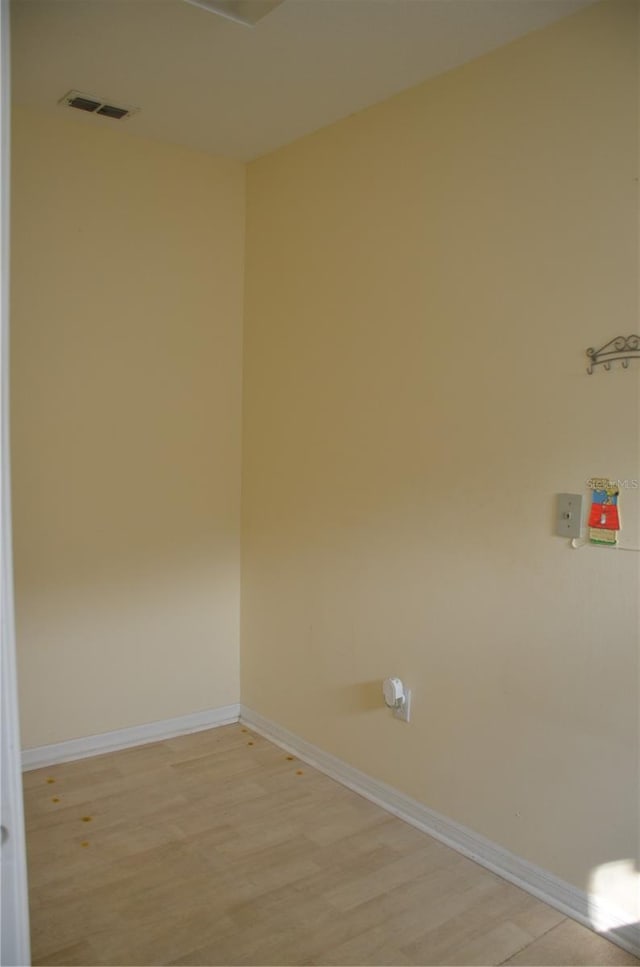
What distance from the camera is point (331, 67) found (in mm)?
2795

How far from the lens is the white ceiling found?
2.43 m

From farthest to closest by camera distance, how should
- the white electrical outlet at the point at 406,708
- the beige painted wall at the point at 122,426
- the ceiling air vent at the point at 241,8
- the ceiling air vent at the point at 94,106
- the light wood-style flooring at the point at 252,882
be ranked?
the beige painted wall at the point at 122,426, the ceiling air vent at the point at 94,106, the white electrical outlet at the point at 406,708, the ceiling air vent at the point at 241,8, the light wood-style flooring at the point at 252,882

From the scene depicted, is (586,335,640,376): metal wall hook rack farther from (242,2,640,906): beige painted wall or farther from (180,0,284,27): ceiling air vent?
(180,0,284,27): ceiling air vent

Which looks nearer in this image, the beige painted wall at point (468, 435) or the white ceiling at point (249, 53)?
the beige painted wall at point (468, 435)

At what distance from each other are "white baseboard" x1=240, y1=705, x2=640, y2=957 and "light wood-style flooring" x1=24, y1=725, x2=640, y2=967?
4 centimetres

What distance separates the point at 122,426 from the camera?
3.55 m

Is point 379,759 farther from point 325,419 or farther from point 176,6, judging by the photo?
point 176,6

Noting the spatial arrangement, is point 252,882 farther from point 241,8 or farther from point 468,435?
point 241,8

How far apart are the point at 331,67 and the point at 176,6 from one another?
0.61 metres

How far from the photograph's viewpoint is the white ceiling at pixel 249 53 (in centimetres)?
243

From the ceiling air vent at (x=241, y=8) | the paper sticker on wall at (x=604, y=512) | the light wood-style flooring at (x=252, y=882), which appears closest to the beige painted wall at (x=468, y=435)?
the paper sticker on wall at (x=604, y=512)

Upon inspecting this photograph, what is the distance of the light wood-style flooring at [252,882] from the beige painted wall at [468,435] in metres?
0.20

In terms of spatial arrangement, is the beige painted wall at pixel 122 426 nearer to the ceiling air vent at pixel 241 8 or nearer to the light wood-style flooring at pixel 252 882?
the light wood-style flooring at pixel 252 882

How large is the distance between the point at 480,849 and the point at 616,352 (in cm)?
172
